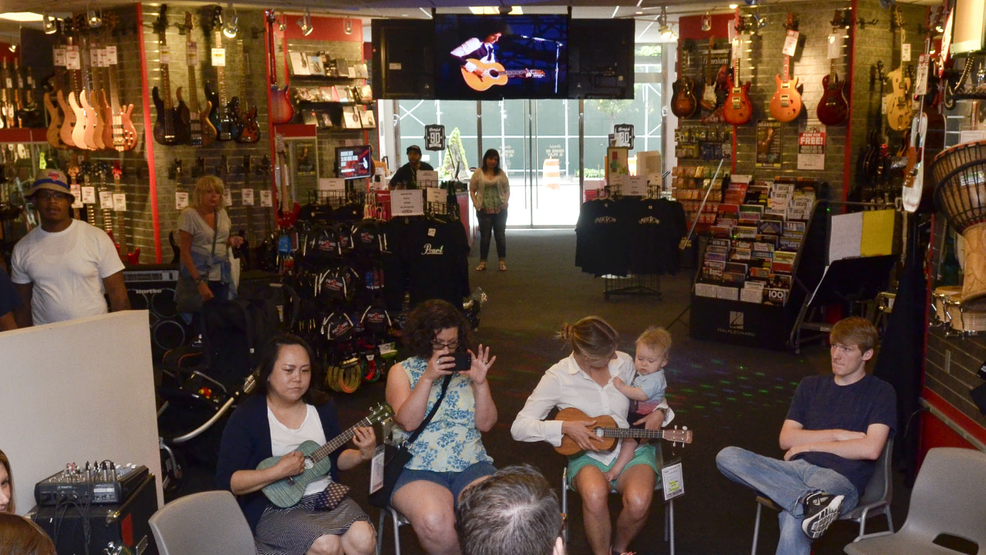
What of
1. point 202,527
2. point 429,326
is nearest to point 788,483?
point 429,326

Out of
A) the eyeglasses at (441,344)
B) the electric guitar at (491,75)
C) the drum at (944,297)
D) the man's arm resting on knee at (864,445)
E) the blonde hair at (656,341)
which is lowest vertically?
the man's arm resting on knee at (864,445)

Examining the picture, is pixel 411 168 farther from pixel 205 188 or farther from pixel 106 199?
pixel 205 188

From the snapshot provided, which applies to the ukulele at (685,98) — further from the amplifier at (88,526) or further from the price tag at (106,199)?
the amplifier at (88,526)

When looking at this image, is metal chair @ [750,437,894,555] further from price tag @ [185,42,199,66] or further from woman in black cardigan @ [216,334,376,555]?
price tag @ [185,42,199,66]

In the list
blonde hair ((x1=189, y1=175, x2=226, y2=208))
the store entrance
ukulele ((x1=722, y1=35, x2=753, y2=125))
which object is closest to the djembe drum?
blonde hair ((x1=189, y1=175, x2=226, y2=208))

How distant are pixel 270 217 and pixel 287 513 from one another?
6673mm

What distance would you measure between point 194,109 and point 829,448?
7.06 m

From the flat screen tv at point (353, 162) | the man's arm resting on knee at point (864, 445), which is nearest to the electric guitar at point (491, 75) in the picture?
the flat screen tv at point (353, 162)

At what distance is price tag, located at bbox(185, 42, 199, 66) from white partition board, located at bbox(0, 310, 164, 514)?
5658 mm

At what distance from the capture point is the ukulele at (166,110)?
28.4 feet

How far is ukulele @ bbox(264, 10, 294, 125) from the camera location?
377 inches

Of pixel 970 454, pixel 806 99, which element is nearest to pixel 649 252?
pixel 806 99

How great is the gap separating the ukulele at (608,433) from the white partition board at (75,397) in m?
1.59

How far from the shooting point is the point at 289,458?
3232 millimetres
